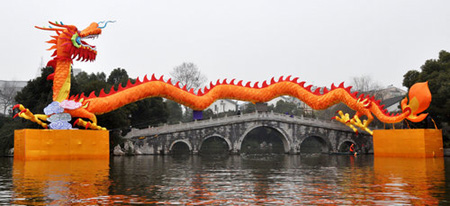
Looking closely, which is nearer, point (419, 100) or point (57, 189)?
point (57, 189)

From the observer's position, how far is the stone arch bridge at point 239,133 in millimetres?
32250

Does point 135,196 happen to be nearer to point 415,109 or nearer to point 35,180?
point 35,180

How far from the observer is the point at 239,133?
3447 cm

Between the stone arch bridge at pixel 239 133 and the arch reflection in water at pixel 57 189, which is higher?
the stone arch bridge at pixel 239 133

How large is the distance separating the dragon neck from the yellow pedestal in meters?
13.9

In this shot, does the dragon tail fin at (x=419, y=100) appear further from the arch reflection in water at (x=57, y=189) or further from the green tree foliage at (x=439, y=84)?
the arch reflection in water at (x=57, y=189)

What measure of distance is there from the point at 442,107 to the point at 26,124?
76.1 ft

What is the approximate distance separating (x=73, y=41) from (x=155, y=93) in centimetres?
371

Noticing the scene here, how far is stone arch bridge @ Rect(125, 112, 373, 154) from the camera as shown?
3225 centimetres

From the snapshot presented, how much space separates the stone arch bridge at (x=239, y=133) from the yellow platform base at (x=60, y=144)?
1300 centimetres

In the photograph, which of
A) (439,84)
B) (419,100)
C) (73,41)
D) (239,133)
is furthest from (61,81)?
(439,84)

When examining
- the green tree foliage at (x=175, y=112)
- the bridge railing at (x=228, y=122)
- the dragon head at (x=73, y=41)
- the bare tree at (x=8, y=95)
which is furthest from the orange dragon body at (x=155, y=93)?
the bare tree at (x=8, y=95)

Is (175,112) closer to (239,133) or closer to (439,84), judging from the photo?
(239,133)

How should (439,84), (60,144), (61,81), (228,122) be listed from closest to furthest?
(60,144) → (61,81) → (439,84) → (228,122)
